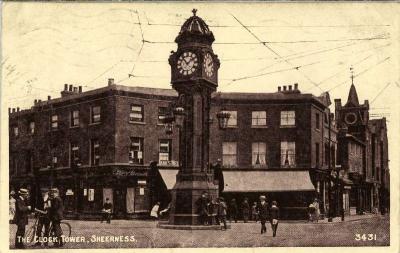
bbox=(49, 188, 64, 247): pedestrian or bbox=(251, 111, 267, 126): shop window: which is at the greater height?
bbox=(251, 111, 267, 126): shop window

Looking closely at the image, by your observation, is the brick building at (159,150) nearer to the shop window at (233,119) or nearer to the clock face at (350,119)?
the shop window at (233,119)

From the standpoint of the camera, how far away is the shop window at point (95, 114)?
72.3 feet

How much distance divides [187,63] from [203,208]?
3.54 meters

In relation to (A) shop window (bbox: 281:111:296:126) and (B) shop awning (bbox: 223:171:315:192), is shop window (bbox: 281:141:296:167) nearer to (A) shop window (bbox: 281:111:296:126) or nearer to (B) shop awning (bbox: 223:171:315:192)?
(B) shop awning (bbox: 223:171:315:192)

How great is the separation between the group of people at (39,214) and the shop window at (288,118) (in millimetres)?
10006

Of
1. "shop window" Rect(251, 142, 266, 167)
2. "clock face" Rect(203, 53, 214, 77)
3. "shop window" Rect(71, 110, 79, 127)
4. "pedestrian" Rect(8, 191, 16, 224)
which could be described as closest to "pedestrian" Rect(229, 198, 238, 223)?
"shop window" Rect(251, 142, 266, 167)

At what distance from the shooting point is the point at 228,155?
78.9ft

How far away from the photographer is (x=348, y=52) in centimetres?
1681

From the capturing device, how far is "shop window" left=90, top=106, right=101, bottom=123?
22.0 metres

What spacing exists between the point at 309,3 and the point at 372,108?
2966mm

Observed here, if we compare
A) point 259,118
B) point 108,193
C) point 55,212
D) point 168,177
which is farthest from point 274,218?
point 108,193

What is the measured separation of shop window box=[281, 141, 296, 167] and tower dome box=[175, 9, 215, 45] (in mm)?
7722

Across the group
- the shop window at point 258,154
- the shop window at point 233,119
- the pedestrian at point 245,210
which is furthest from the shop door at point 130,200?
the shop window at point 258,154

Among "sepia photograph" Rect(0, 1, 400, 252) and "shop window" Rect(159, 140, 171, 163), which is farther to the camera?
"shop window" Rect(159, 140, 171, 163)
